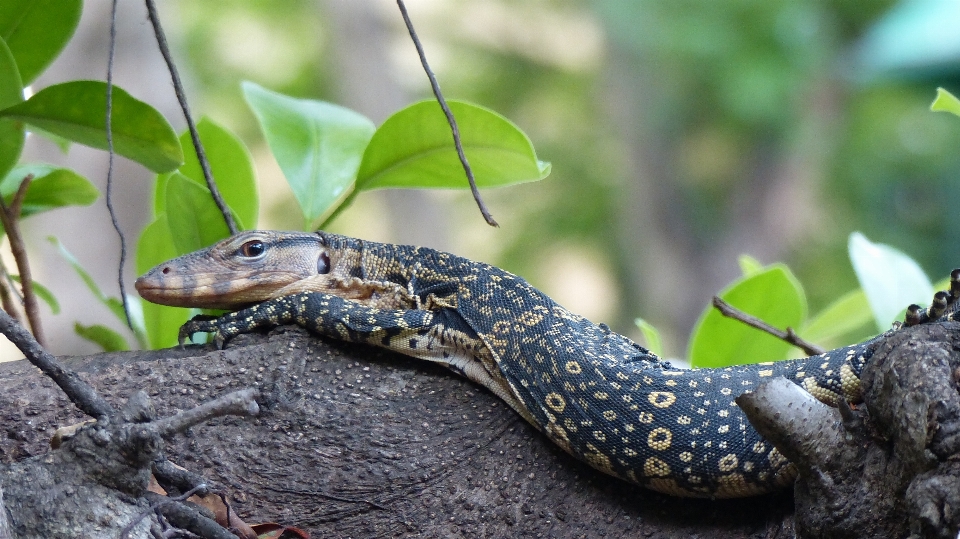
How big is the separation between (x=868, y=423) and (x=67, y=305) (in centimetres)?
687

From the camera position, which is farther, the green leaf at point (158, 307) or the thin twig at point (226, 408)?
the green leaf at point (158, 307)

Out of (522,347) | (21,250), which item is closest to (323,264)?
(522,347)

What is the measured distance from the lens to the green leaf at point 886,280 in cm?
A: 344

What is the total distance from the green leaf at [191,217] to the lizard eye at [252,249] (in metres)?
0.14

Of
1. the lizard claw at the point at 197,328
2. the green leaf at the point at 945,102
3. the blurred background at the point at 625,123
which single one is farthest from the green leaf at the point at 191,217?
the blurred background at the point at 625,123

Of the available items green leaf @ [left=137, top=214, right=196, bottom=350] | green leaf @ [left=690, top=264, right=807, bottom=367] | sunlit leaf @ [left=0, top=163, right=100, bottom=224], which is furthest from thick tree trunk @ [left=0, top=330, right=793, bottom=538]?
green leaf @ [left=690, top=264, right=807, bottom=367]

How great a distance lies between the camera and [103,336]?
3262 mm

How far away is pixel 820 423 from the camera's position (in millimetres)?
2145

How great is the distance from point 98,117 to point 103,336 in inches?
35.0

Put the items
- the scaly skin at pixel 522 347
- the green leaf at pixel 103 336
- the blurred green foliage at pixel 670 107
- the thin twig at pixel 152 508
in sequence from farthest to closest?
the blurred green foliage at pixel 670 107
the green leaf at pixel 103 336
the scaly skin at pixel 522 347
the thin twig at pixel 152 508

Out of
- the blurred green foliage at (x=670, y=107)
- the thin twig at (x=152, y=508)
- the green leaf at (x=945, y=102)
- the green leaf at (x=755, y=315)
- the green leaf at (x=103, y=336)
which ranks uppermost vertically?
the blurred green foliage at (x=670, y=107)

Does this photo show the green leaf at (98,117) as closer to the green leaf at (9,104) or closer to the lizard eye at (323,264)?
the green leaf at (9,104)

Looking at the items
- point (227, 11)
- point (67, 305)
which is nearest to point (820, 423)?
point (67, 305)

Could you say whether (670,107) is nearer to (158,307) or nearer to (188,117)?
(158,307)
